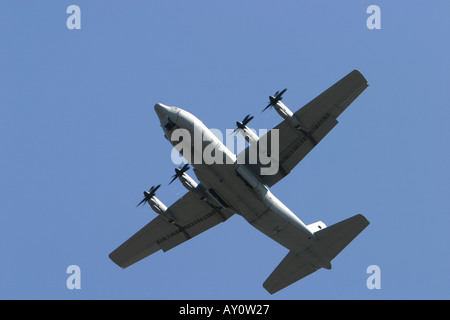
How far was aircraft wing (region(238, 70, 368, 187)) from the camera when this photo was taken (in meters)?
49.0

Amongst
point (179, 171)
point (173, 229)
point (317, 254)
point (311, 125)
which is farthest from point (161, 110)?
point (317, 254)

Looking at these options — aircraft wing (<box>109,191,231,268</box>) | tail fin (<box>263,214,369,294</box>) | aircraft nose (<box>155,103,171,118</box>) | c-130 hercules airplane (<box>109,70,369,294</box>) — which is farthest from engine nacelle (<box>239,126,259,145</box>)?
tail fin (<box>263,214,369,294</box>)

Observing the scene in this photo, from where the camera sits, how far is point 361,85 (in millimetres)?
48938

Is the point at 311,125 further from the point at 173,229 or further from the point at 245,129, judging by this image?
the point at 173,229

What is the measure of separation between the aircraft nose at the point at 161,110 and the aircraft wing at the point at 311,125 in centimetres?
610

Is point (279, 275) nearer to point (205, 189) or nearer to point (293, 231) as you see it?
point (293, 231)

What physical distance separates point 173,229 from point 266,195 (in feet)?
29.2

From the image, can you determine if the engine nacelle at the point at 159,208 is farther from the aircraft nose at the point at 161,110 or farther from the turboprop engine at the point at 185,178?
the aircraft nose at the point at 161,110

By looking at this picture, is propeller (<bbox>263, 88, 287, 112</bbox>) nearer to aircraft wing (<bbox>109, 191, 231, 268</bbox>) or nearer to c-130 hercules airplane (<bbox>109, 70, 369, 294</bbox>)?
c-130 hercules airplane (<bbox>109, 70, 369, 294</bbox>)

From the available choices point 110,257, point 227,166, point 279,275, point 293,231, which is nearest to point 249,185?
point 227,166

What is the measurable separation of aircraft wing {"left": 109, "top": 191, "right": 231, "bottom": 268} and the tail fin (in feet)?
19.4

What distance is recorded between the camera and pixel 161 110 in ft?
160

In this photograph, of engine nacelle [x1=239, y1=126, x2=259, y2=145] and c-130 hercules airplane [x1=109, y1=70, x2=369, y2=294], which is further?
engine nacelle [x1=239, y1=126, x2=259, y2=145]

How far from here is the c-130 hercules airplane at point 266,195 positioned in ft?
161
